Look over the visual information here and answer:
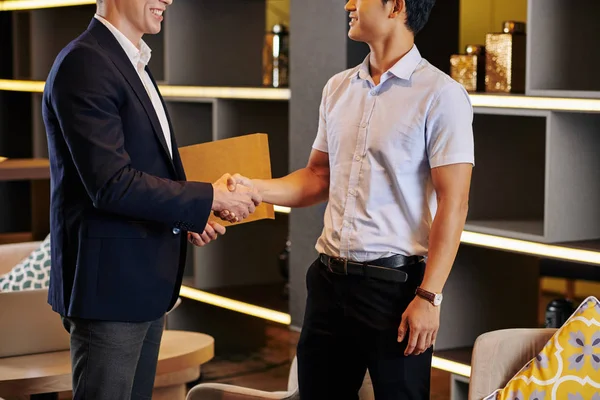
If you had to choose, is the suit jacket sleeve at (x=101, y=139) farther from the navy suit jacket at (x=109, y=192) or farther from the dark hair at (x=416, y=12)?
the dark hair at (x=416, y=12)

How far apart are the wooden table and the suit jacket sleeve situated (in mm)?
956

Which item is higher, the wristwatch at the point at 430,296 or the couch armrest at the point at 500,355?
the wristwatch at the point at 430,296

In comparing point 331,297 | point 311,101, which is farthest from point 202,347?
point 331,297

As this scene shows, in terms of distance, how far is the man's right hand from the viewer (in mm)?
2202

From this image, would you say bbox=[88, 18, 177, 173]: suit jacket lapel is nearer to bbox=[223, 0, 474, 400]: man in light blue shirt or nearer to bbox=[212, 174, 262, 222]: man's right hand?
bbox=[212, 174, 262, 222]: man's right hand

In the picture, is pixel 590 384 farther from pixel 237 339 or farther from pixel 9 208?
pixel 9 208

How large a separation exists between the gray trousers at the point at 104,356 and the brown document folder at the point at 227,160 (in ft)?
1.54

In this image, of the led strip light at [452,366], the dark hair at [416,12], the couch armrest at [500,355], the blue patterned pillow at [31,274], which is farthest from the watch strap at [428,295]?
the blue patterned pillow at [31,274]

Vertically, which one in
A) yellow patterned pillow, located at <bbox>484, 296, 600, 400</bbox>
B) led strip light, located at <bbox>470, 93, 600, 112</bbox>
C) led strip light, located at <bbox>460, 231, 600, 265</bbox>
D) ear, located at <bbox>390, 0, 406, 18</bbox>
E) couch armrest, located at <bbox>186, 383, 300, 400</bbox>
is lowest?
couch armrest, located at <bbox>186, 383, 300, 400</bbox>

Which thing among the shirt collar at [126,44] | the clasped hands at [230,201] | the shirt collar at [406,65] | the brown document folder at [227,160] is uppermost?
the shirt collar at [126,44]

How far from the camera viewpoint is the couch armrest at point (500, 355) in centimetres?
219

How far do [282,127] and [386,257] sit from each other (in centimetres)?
222

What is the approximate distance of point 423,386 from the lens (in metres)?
2.08

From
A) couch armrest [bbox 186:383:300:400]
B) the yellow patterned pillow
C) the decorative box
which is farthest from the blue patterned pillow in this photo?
the yellow patterned pillow
